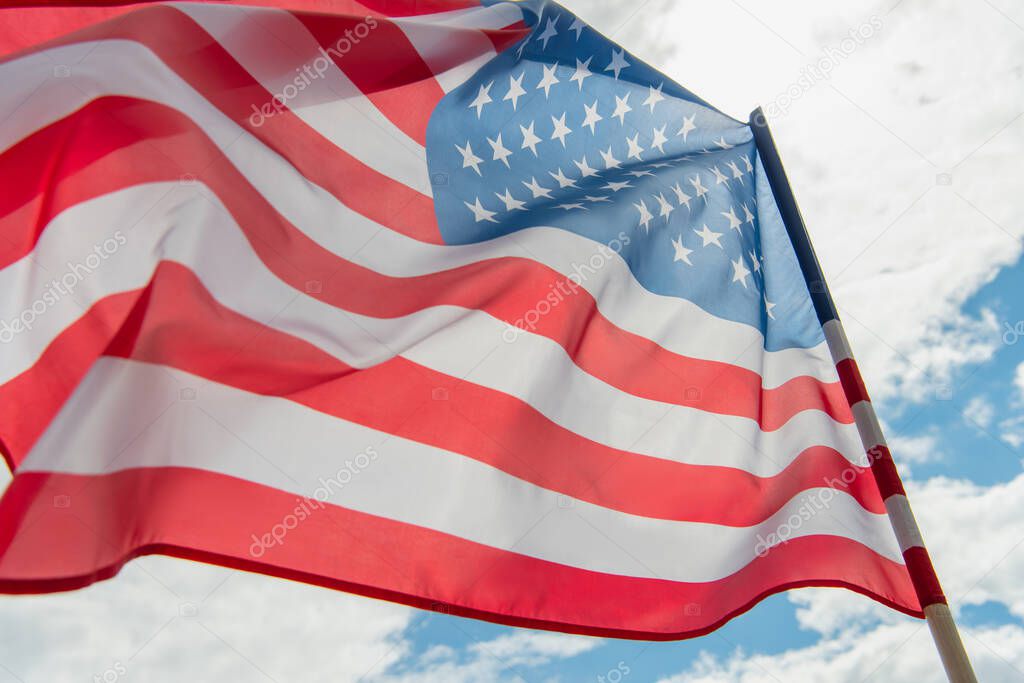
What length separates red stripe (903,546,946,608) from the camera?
3.54 m

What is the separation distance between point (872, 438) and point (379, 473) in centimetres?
216

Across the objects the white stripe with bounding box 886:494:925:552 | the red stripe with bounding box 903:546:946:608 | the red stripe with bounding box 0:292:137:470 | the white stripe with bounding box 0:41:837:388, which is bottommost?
the red stripe with bounding box 903:546:946:608

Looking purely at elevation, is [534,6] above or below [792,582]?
above

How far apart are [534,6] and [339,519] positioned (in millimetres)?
3316

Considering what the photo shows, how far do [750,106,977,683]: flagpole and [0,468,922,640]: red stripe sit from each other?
772 millimetres

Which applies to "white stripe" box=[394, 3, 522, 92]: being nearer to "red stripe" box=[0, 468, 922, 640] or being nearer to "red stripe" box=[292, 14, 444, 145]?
"red stripe" box=[292, 14, 444, 145]

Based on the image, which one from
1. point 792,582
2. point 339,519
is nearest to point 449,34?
point 339,519

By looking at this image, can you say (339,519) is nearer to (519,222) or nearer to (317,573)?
(317,573)

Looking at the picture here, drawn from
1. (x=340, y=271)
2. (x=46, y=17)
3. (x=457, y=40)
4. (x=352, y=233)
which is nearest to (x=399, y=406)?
(x=340, y=271)

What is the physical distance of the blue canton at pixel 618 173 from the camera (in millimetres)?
5363

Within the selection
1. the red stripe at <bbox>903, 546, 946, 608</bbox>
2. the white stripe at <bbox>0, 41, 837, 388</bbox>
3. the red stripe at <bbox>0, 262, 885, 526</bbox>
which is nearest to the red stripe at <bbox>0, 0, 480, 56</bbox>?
the white stripe at <bbox>0, 41, 837, 388</bbox>

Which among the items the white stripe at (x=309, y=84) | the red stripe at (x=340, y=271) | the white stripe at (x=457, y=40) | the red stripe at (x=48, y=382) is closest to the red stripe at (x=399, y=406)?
the red stripe at (x=48, y=382)

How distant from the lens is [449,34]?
5391 millimetres

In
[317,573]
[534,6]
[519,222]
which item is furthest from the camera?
[534,6]
